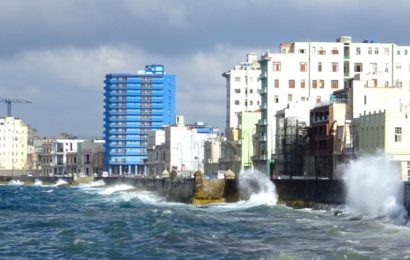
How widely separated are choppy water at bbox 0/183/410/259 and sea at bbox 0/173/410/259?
0.05 m

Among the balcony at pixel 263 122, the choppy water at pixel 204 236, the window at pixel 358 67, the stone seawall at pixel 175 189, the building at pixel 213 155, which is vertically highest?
the window at pixel 358 67

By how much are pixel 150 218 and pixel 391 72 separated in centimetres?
7447

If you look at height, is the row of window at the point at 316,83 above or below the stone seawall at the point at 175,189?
above

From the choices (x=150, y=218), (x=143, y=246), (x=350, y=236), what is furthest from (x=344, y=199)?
(x=143, y=246)

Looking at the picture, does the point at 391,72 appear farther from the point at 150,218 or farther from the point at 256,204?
the point at 150,218

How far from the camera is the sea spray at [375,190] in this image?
2701 inches

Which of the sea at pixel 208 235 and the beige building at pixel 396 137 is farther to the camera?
the beige building at pixel 396 137

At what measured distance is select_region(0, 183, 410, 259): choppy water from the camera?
49062 mm

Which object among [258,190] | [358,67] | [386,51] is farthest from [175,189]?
[386,51]

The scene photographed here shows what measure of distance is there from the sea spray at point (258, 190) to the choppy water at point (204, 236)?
13.7 meters

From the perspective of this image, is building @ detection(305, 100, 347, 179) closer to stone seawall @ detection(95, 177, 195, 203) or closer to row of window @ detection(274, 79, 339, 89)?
stone seawall @ detection(95, 177, 195, 203)

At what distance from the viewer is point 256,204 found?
96812 mm

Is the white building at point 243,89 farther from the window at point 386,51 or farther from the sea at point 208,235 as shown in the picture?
the sea at point 208,235

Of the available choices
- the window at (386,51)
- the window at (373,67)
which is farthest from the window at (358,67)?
the window at (386,51)
